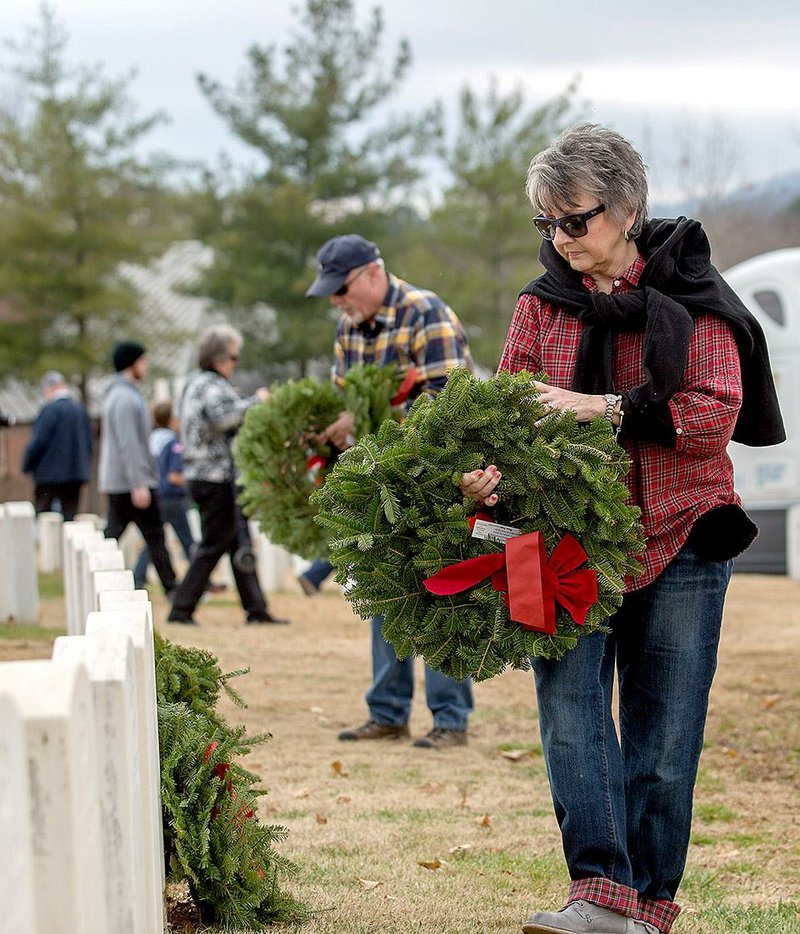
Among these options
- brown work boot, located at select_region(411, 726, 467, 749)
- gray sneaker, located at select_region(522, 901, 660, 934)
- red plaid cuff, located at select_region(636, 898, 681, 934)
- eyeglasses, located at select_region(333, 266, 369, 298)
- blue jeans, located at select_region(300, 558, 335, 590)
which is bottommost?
brown work boot, located at select_region(411, 726, 467, 749)

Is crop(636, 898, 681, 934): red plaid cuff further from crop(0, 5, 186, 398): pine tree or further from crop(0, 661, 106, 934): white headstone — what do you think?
crop(0, 5, 186, 398): pine tree

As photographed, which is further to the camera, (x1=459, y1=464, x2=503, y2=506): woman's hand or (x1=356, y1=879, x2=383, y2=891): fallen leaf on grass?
(x1=356, y1=879, x2=383, y2=891): fallen leaf on grass

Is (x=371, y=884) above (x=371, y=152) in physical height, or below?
below

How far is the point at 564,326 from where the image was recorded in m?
3.83

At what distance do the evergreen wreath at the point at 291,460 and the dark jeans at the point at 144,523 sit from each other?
4977mm

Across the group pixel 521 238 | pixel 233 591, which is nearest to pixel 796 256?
pixel 233 591

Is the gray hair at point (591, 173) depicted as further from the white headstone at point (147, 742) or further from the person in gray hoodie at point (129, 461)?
the person in gray hoodie at point (129, 461)

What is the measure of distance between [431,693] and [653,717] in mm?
2975

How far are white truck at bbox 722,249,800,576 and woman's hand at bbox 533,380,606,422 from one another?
1324 cm

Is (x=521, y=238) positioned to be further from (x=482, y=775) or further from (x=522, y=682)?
(x=482, y=775)

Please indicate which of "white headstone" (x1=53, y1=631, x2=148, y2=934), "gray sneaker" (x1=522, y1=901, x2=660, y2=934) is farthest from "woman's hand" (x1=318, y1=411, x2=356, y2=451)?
"white headstone" (x1=53, y1=631, x2=148, y2=934)

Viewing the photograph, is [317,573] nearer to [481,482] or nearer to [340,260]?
[340,260]

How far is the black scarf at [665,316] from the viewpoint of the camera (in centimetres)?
358

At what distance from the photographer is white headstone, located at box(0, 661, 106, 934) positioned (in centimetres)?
212
